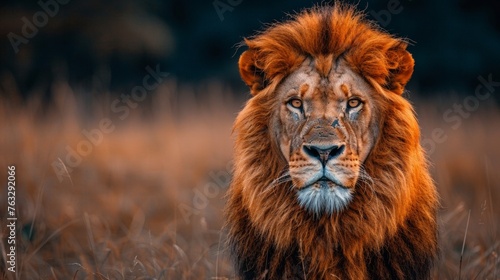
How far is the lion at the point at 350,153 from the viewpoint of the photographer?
11.6 feet

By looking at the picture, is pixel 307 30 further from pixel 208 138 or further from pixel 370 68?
pixel 208 138

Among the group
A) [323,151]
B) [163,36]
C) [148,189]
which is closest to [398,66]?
[323,151]

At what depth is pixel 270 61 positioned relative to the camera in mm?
3725

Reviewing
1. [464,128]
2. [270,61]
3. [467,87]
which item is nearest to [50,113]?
[464,128]

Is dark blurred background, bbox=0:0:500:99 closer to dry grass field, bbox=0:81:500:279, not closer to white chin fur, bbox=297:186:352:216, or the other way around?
dry grass field, bbox=0:81:500:279

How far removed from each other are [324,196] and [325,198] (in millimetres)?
12

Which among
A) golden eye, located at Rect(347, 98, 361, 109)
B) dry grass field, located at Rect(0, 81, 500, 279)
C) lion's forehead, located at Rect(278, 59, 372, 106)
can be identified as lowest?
dry grass field, located at Rect(0, 81, 500, 279)

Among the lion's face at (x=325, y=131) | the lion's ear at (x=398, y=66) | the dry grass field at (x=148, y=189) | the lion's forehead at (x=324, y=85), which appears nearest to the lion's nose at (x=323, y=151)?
the lion's face at (x=325, y=131)

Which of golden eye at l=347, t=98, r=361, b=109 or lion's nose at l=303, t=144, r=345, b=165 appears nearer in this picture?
lion's nose at l=303, t=144, r=345, b=165

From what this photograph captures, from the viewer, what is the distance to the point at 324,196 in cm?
337

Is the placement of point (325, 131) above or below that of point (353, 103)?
below

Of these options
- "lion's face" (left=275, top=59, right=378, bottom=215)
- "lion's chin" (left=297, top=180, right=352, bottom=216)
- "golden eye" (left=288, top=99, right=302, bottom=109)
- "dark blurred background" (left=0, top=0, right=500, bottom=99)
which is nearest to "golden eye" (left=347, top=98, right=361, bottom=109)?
"lion's face" (left=275, top=59, right=378, bottom=215)

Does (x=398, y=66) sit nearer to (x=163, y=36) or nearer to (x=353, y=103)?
(x=353, y=103)

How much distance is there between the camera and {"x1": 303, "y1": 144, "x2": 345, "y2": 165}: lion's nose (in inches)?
128
